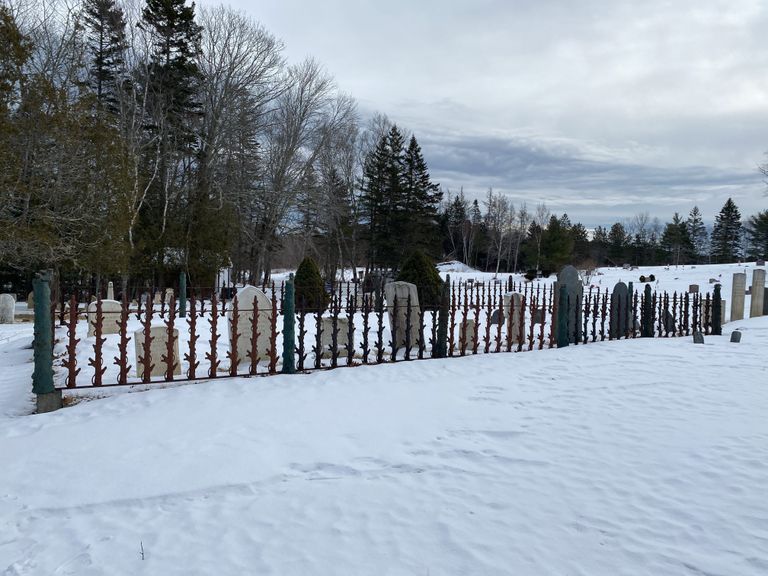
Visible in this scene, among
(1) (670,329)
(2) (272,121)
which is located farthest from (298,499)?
(2) (272,121)

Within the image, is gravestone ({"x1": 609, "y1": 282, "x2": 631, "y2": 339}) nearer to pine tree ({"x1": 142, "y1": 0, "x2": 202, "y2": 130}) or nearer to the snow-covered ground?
the snow-covered ground

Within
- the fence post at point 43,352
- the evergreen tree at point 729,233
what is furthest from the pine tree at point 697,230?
the fence post at point 43,352

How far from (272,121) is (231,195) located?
6567 millimetres

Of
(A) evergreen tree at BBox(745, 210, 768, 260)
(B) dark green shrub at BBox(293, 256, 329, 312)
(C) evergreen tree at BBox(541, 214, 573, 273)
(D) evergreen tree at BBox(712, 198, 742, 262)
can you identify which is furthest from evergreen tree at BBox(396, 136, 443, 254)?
(D) evergreen tree at BBox(712, 198, 742, 262)

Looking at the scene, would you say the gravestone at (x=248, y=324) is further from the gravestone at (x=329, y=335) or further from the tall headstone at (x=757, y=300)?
the tall headstone at (x=757, y=300)

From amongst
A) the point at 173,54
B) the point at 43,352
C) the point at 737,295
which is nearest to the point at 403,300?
the point at 43,352

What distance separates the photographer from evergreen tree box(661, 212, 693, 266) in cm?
6688

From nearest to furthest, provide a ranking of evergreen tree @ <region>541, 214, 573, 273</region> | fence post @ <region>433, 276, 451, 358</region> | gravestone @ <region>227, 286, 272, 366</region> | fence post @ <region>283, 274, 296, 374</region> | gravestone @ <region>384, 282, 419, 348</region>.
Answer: fence post @ <region>283, 274, 296, 374</region> → gravestone @ <region>227, 286, 272, 366</region> → fence post @ <region>433, 276, 451, 358</region> → gravestone @ <region>384, 282, 419, 348</region> → evergreen tree @ <region>541, 214, 573, 273</region>

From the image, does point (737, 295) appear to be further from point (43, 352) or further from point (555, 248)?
point (555, 248)

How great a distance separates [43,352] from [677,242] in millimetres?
75498

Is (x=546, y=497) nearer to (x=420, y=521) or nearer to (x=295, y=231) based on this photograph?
(x=420, y=521)

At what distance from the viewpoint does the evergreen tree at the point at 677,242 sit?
6688 centimetres

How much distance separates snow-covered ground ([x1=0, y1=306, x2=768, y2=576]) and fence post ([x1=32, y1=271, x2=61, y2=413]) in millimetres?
272

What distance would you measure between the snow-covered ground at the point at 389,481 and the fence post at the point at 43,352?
0.89 feet
